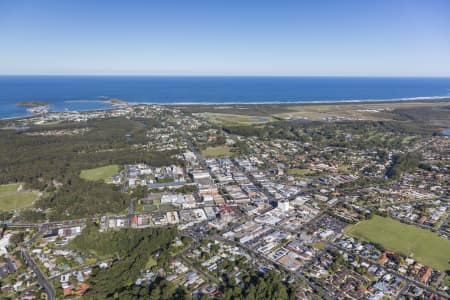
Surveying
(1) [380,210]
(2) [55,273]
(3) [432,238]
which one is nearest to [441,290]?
(3) [432,238]

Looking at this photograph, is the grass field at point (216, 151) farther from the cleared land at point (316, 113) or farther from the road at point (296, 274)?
the road at point (296, 274)

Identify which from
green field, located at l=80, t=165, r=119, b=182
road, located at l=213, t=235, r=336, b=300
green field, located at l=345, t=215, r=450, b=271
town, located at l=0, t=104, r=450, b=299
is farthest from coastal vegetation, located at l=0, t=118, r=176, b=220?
green field, located at l=345, t=215, r=450, b=271

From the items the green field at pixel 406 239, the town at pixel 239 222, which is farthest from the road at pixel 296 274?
the green field at pixel 406 239

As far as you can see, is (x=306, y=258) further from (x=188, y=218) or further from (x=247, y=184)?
(x=247, y=184)

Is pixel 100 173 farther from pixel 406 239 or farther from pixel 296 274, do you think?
pixel 406 239

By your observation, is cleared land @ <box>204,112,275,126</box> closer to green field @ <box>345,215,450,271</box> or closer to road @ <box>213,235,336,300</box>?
green field @ <box>345,215,450,271</box>
